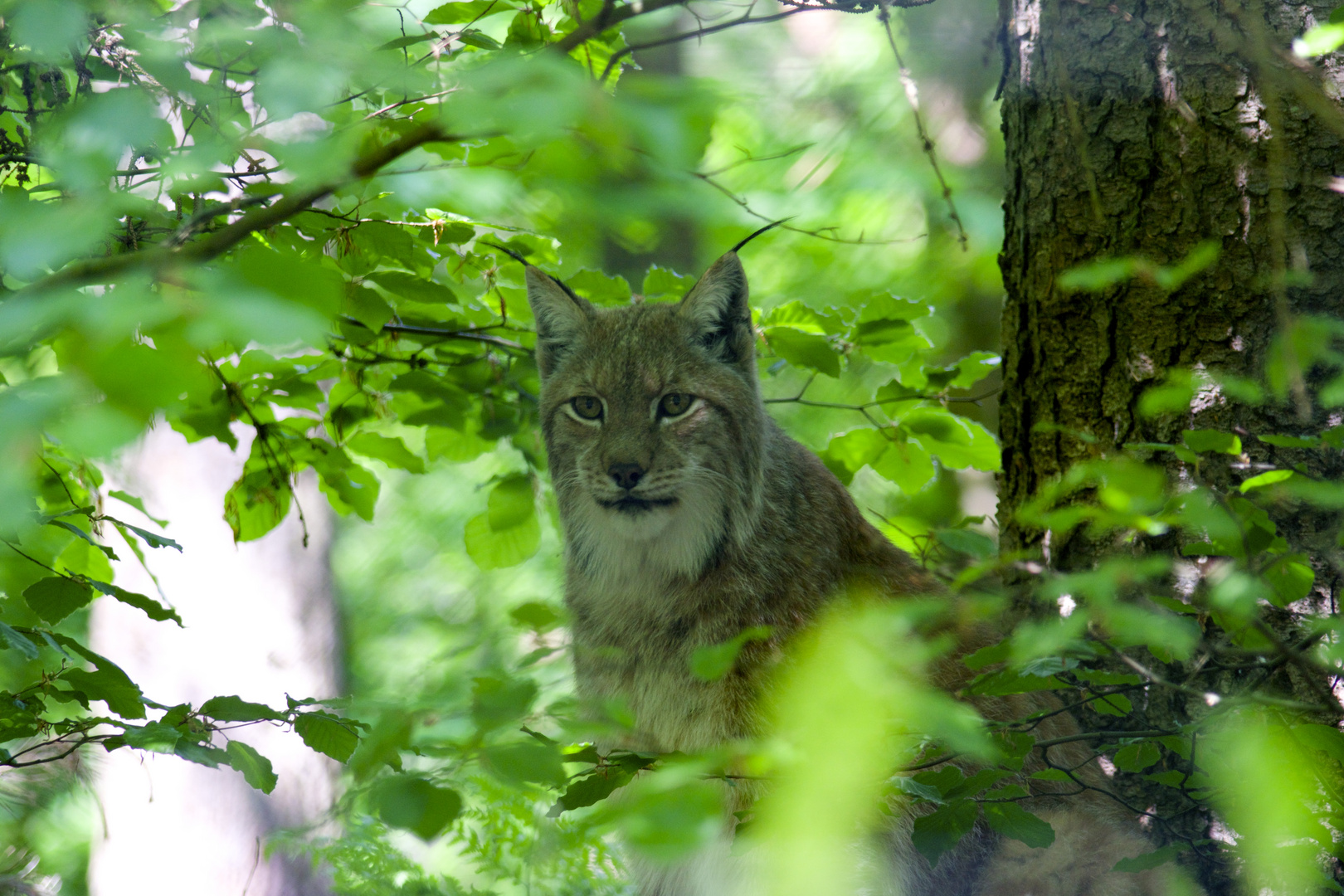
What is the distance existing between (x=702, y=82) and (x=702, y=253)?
699 cm

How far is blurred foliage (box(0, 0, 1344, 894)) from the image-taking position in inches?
50.4

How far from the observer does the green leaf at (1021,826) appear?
88.4 inches

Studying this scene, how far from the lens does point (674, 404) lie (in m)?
3.85

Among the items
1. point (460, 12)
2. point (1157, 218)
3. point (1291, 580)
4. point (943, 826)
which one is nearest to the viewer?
point (1291, 580)

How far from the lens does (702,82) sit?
5.41 feet

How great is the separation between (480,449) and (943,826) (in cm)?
263

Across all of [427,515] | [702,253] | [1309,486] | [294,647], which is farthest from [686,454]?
[427,515]

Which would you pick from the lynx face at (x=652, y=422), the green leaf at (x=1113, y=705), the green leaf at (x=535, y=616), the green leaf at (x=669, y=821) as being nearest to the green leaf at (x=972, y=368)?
the lynx face at (x=652, y=422)

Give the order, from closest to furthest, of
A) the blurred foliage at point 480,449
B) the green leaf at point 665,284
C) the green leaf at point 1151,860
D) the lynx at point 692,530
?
the blurred foliage at point 480,449 → the green leaf at point 1151,860 → the lynx at point 692,530 → the green leaf at point 665,284

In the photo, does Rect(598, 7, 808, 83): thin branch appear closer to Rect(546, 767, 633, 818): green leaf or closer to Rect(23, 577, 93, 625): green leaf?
Rect(546, 767, 633, 818): green leaf

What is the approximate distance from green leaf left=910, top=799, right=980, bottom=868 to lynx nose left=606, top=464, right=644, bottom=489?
159 centimetres

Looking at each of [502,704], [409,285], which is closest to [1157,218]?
[409,285]

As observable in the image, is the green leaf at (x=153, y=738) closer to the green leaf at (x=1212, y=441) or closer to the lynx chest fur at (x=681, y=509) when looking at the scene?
the lynx chest fur at (x=681, y=509)

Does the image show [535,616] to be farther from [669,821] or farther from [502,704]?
[669,821]
